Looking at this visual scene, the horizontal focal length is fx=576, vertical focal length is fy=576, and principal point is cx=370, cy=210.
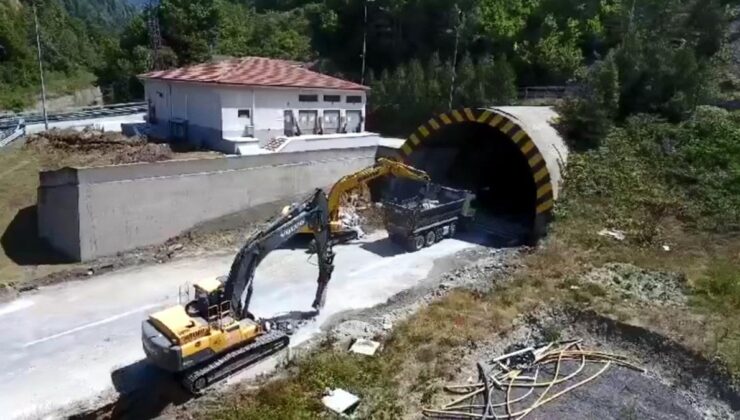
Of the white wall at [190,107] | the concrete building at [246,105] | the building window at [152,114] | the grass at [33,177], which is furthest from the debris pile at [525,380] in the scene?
the building window at [152,114]

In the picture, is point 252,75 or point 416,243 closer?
point 416,243

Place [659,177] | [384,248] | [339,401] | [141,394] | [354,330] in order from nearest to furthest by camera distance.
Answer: [339,401]
[141,394]
[354,330]
[384,248]
[659,177]

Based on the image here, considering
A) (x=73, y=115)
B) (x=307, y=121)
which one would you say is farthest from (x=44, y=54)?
(x=307, y=121)

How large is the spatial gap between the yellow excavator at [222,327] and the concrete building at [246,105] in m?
12.4

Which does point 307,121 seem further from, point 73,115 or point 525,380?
point 525,380

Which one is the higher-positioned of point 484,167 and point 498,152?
point 498,152

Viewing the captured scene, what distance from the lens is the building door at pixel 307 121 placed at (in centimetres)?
2748

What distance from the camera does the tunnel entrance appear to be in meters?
21.1

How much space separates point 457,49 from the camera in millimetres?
35938

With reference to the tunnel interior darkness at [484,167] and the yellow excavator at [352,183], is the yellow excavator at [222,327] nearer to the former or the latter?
the yellow excavator at [352,183]

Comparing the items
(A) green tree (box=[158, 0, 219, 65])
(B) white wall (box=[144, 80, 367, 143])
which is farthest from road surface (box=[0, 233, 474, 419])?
(A) green tree (box=[158, 0, 219, 65])

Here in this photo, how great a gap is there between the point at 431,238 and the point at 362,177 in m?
3.22

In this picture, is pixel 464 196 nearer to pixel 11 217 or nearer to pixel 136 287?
pixel 136 287

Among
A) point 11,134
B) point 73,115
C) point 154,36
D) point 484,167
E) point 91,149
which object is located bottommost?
point 484,167
